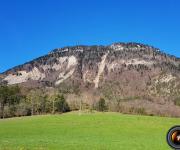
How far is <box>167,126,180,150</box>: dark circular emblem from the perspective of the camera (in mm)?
2980

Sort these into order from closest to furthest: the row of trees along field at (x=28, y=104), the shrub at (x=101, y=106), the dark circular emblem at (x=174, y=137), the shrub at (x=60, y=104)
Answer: the dark circular emblem at (x=174, y=137), the row of trees along field at (x=28, y=104), the shrub at (x=60, y=104), the shrub at (x=101, y=106)

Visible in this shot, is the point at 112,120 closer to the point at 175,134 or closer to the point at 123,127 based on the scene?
the point at 123,127

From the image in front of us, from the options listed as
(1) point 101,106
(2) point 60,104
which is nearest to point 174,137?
(2) point 60,104

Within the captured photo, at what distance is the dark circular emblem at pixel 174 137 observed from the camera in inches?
117

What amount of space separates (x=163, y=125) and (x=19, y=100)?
7350 cm

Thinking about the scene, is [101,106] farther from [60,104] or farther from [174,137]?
[174,137]

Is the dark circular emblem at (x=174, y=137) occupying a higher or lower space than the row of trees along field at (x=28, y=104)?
lower

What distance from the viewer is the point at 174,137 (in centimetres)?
305

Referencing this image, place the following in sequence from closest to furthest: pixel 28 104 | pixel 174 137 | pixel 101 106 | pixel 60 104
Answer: pixel 174 137 < pixel 28 104 < pixel 60 104 < pixel 101 106

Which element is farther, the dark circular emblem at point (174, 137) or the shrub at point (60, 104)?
the shrub at point (60, 104)

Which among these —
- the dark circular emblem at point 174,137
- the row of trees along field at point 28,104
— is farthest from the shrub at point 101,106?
the dark circular emblem at point 174,137

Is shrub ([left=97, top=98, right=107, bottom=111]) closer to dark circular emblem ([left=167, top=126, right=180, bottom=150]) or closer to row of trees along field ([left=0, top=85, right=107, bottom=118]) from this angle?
row of trees along field ([left=0, top=85, right=107, bottom=118])

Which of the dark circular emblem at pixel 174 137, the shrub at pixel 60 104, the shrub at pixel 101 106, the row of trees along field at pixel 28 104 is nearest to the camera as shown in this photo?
the dark circular emblem at pixel 174 137

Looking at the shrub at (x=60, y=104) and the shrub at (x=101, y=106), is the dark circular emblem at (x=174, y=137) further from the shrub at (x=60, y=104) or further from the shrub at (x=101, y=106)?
the shrub at (x=101, y=106)
